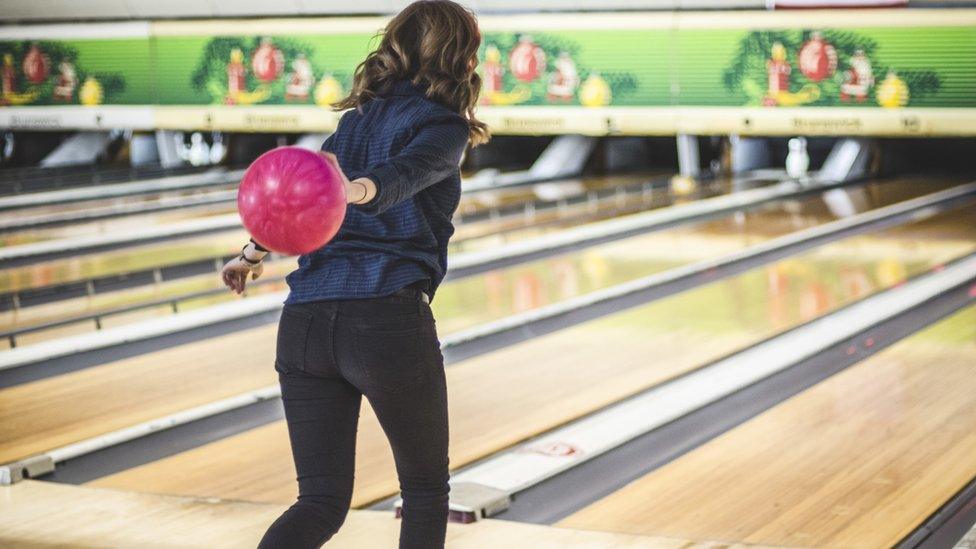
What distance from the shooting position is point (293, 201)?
4.77 feet

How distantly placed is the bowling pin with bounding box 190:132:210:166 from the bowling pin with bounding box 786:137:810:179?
4.74 metres

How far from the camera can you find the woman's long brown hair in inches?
66.0

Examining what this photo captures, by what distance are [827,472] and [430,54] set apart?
1530 millimetres

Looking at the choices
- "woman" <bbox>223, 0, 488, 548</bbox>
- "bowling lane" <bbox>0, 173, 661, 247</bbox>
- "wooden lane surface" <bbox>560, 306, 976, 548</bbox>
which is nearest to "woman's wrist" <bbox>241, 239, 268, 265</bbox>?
"woman" <bbox>223, 0, 488, 548</bbox>

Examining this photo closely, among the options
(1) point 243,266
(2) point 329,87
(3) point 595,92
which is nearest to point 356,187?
(1) point 243,266

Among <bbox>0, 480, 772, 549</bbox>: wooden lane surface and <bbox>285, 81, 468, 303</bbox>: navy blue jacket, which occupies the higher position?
<bbox>285, 81, 468, 303</bbox>: navy blue jacket

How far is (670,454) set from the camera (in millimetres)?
2955

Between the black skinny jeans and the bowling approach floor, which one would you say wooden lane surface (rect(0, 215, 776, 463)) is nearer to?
the bowling approach floor

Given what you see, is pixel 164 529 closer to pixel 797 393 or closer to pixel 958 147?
Answer: pixel 797 393

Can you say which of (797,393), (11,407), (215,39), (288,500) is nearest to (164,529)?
(288,500)

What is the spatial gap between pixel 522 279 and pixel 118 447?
2543 millimetres

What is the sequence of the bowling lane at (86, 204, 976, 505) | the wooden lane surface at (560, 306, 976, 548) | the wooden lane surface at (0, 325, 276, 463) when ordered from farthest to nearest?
1. the wooden lane surface at (0, 325, 276, 463)
2. the bowling lane at (86, 204, 976, 505)
3. the wooden lane surface at (560, 306, 976, 548)

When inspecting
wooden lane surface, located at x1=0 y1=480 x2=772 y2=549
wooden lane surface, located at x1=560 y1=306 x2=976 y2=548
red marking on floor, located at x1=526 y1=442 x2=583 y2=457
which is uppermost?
wooden lane surface, located at x1=0 y1=480 x2=772 y2=549

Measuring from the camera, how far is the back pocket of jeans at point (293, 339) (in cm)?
167
